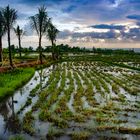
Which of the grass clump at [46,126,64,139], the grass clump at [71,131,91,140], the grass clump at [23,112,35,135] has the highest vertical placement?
the grass clump at [71,131,91,140]

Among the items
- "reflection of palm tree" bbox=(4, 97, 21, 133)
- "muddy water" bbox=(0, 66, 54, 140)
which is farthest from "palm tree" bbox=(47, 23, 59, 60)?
"reflection of palm tree" bbox=(4, 97, 21, 133)

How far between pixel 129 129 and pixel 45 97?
26.6ft

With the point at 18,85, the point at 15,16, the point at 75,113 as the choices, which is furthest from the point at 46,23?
the point at 75,113

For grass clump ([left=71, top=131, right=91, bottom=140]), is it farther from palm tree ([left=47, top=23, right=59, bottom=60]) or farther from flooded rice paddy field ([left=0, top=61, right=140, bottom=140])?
palm tree ([left=47, top=23, right=59, bottom=60])

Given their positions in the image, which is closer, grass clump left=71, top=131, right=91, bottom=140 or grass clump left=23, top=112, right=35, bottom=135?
grass clump left=71, top=131, right=91, bottom=140

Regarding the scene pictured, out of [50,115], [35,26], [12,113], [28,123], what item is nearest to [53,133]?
[28,123]

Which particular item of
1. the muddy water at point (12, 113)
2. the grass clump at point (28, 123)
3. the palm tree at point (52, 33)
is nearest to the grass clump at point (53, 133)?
the grass clump at point (28, 123)

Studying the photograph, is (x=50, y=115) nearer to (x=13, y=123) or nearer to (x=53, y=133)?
(x=13, y=123)

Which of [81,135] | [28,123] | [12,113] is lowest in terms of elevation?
[12,113]

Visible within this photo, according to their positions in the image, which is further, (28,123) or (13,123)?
(13,123)

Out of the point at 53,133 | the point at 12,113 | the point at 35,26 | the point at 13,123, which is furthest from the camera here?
the point at 35,26

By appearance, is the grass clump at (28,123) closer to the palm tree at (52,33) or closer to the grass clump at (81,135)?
the grass clump at (81,135)

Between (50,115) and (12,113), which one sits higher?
(50,115)

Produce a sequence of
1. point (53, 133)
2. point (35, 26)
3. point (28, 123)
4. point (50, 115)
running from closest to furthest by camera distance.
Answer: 1. point (53, 133)
2. point (28, 123)
3. point (50, 115)
4. point (35, 26)
